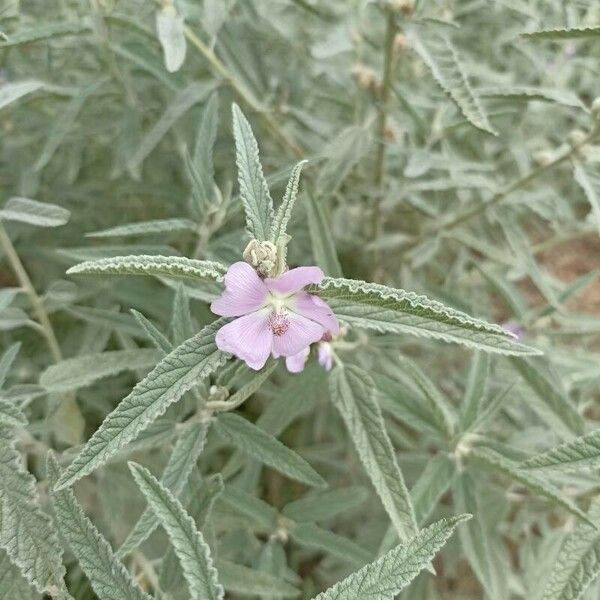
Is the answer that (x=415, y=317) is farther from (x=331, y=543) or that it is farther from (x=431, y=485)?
(x=331, y=543)

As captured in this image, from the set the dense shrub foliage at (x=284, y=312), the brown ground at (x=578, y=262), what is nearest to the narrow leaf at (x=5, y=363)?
the dense shrub foliage at (x=284, y=312)

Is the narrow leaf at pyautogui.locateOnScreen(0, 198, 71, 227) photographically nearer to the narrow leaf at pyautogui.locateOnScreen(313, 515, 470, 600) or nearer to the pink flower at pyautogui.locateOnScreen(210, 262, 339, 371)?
the pink flower at pyautogui.locateOnScreen(210, 262, 339, 371)

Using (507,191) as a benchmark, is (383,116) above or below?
above

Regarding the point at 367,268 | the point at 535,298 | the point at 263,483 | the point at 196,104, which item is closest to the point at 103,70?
the point at 196,104

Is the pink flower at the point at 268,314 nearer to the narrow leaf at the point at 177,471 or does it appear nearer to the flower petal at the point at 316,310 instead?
the flower petal at the point at 316,310

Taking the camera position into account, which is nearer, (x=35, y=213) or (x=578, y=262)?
(x=35, y=213)

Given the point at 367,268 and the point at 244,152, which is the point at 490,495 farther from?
the point at 244,152

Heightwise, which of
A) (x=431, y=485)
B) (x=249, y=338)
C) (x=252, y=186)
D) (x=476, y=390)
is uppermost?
(x=252, y=186)

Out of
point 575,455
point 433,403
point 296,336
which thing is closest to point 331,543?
point 433,403
